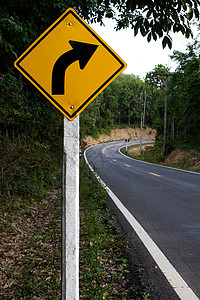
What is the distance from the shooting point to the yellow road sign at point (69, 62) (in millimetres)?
1939

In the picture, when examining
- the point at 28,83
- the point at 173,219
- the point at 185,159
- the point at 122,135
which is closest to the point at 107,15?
the point at 28,83

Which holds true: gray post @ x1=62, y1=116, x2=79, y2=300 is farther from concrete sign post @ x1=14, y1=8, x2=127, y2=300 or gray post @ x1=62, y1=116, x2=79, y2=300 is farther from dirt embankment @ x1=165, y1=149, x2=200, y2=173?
dirt embankment @ x1=165, y1=149, x2=200, y2=173

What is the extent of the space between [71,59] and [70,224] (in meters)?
1.21

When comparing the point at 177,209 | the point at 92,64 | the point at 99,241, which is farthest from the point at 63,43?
the point at 177,209

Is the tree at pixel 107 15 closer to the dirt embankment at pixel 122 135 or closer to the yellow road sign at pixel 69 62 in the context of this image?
the yellow road sign at pixel 69 62

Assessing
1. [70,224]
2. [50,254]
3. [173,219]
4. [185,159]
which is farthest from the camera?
[185,159]

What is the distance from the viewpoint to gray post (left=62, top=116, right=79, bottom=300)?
1.87 m

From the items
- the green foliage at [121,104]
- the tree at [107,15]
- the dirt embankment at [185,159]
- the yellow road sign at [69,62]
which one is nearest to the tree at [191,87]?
the dirt embankment at [185,159]

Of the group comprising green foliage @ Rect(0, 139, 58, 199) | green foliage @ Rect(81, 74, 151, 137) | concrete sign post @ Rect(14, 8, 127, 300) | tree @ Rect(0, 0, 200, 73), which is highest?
green foliage @ Rect(81, 74, 151, 137)

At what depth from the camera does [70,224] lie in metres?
1.89

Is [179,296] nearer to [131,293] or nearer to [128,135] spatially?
[131,293]

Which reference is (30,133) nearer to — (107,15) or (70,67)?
(107,15)

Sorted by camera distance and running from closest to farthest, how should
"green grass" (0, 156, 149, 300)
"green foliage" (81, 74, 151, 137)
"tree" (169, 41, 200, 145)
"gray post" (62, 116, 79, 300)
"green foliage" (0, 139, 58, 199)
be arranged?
"gray post" (62, 116, 79, 300), "green grass" (0, 156, 149, 300), "green foliage" (0, 139, 58, 199), "tree" (169, 41, 200, 145), "green foliage" (81, 74, 151, 137)

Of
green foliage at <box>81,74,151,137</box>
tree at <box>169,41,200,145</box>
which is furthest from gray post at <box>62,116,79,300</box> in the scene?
green foliage at <box>81,74,151,137</box>
